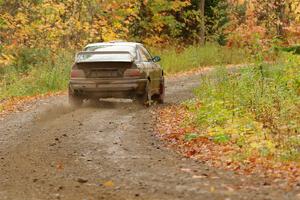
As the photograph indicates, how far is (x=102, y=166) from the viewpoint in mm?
9594

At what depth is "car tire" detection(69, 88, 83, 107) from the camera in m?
17.2

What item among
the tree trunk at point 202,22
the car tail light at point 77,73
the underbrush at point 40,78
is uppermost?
the tree trunk at point 202,22

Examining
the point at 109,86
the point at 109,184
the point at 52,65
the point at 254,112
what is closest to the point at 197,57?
the point at 52,65

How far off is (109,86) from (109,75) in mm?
315

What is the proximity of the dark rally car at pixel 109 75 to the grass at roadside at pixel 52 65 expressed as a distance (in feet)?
16.8

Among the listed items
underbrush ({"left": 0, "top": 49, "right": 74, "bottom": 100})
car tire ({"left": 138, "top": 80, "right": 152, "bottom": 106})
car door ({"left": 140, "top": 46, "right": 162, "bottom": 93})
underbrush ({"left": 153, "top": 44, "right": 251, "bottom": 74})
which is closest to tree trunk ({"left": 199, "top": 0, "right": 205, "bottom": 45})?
underbrush ({"left": 153, "top": 44, "right": 251, "bottom": 74})

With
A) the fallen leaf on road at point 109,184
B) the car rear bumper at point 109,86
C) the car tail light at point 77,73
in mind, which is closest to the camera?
the fallen leaf on road at point 109,184

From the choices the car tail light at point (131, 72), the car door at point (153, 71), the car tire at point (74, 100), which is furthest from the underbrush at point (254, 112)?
the car tire at point (74, 100)

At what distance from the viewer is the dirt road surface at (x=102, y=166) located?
781cm

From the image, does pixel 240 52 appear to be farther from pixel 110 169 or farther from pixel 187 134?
pixel 110 169

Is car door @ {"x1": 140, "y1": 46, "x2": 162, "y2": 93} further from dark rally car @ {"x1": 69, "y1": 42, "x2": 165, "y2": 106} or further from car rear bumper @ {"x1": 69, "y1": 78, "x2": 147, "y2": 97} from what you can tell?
car rear bumper @ {"x1": 69, "y1": 78, "x2": 147, "y2": 97}

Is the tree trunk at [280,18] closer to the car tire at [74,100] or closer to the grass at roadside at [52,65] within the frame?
the grass at roadside at [52,65]

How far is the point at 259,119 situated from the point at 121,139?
2996mm

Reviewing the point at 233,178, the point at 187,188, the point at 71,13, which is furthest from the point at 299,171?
the point at 71,13
